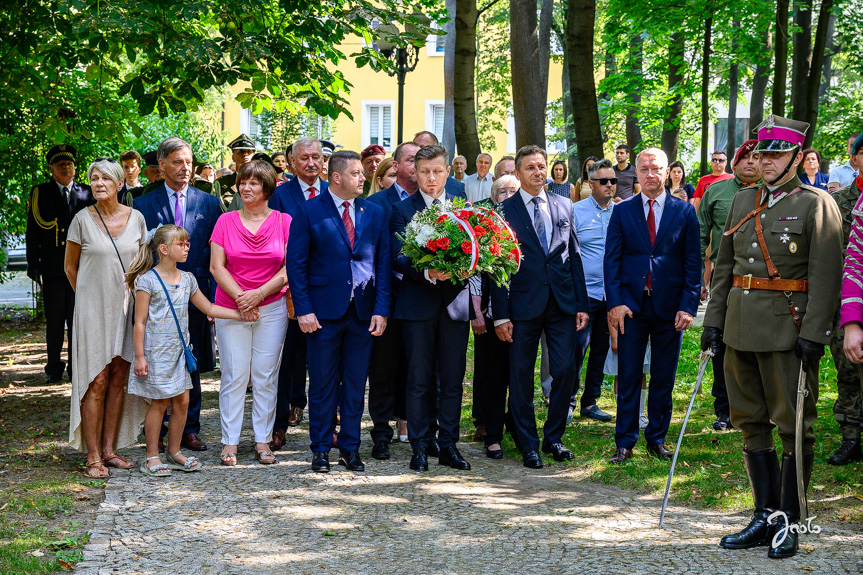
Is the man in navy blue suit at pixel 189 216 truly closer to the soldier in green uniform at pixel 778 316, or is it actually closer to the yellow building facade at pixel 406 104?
the soldier in green uniform at pixel 778 316

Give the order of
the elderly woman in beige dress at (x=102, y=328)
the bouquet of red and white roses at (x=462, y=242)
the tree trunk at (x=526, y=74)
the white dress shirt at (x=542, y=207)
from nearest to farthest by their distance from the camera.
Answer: the bouquet of red and white roses at (x=462, y=242)
the elderly woman in beige dress at (x=102, y=328)
the white dress shirt at (x=542, y=207)
the tree trunk at (x=526, y=74)

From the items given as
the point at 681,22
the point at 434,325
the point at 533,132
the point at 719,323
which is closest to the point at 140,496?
the point at 434,325

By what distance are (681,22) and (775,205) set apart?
46.8ft

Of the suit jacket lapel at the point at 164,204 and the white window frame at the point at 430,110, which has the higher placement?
the white window frame at the point at 430,110

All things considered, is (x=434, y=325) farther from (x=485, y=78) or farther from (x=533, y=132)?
(x=485, y=78)

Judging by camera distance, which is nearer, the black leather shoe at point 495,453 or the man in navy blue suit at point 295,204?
the black leather shoe at point 495,453

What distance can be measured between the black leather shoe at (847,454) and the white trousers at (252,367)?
4483 millimetres

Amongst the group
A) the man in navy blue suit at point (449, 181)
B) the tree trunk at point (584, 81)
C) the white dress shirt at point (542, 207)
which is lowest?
the white dress shirt at point (542, 207)

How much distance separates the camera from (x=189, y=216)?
8.08 m

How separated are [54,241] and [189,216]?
378 centimetres

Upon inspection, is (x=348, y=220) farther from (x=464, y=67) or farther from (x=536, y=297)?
(x=464, y=67)

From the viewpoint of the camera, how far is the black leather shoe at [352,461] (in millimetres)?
7293

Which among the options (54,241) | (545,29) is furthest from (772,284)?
(545,29)

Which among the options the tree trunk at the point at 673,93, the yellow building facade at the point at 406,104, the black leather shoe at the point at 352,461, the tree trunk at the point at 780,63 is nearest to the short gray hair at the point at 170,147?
the black leather shoe at the point at 352,461
